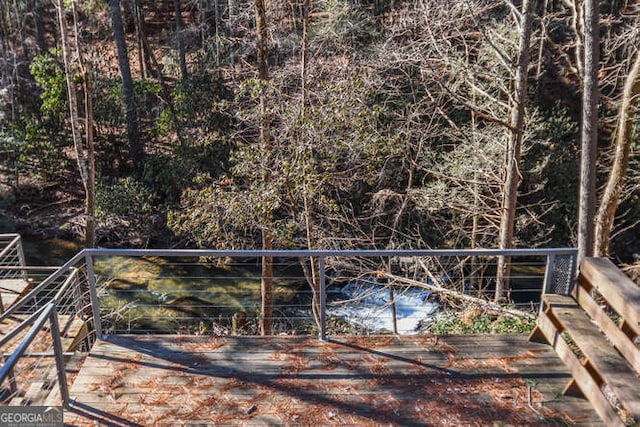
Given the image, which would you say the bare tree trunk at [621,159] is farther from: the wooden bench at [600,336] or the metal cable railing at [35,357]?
the metal cable railing at [35,357]

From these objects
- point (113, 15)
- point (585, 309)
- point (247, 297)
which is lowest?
point (247, 297)

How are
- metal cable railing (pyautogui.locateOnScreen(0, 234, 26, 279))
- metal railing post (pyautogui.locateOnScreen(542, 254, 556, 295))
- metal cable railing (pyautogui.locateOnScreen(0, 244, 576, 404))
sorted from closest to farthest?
metal railing post (pyautogui.locateOnScreen(542, 254, 556, 295)) < metal cable railing (pyautogui.locateOnScreen(0, 234, 26, 279)) < metal cable railing (pyautogui.locateOnScreen(0, 244, 576, 404))

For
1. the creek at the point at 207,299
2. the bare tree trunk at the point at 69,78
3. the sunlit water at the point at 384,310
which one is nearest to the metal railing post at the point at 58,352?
the creek at the point at 207,299

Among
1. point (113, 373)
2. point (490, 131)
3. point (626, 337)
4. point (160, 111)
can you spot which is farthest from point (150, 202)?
point (626, 337)

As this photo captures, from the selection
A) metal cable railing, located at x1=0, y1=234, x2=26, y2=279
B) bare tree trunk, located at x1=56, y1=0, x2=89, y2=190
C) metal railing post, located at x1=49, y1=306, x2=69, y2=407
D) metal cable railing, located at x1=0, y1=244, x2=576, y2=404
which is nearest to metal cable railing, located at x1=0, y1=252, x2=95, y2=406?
metal railing post, located at x1=49, y1=306, x2=69, y2=407

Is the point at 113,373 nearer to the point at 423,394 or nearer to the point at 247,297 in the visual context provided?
the point at 423,394

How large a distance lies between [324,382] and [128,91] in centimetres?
1546

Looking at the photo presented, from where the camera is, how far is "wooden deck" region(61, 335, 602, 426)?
13.2 ft

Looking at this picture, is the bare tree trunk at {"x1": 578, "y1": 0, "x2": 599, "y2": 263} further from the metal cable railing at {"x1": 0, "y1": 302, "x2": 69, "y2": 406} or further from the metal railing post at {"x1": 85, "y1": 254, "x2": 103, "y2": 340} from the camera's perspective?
the metal cable railing at {"x1": 0, "y1": 302, "x2": 69, "y2": 406}

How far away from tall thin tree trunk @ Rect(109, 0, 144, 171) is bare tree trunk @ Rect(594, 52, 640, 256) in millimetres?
14084

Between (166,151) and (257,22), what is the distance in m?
9.45

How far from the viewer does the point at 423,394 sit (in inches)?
169

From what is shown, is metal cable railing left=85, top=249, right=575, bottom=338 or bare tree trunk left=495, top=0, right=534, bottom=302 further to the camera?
metal cable railing left=85, top=249, right=575, bottom=338

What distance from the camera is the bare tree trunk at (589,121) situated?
639 centimetres
